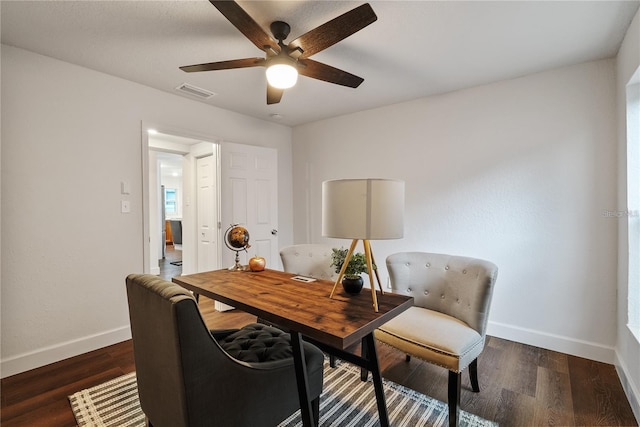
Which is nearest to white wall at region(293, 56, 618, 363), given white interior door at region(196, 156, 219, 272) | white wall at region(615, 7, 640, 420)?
white wall at region(615, 7, 640, 420)

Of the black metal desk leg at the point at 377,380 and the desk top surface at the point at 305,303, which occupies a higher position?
the desk top surface at the point at 305,303

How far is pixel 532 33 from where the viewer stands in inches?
80.2

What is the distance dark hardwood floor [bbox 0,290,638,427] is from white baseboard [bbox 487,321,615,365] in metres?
0.07

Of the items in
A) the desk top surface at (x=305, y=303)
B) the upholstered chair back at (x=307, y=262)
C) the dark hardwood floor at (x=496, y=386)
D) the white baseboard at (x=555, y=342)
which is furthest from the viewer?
the upholstered chair back at (x=307, y=262)

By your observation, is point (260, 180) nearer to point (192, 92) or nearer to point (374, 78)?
point (192, 92)

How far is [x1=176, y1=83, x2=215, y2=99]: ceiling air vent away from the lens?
116 inches

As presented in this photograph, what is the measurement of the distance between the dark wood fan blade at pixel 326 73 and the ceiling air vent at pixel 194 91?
1467 mm

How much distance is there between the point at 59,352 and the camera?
7.95 feet

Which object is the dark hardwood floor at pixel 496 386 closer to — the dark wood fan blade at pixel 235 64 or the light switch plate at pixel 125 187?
the light switch plate at pixel 125 187

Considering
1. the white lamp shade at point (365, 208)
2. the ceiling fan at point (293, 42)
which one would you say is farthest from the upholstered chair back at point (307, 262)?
the ceiling fan at point (293, 42)

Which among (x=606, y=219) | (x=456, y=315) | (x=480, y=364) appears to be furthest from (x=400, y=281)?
(x=606, y=219)

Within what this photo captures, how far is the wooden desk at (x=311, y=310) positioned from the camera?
1204mm

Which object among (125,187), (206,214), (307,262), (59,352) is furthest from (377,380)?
(206,214)

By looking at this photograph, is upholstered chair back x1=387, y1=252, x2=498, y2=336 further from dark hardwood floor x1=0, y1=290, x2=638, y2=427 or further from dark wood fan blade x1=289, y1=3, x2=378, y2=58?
dark wood fan blade x1=289, y1=3, x2=378, y2=58
